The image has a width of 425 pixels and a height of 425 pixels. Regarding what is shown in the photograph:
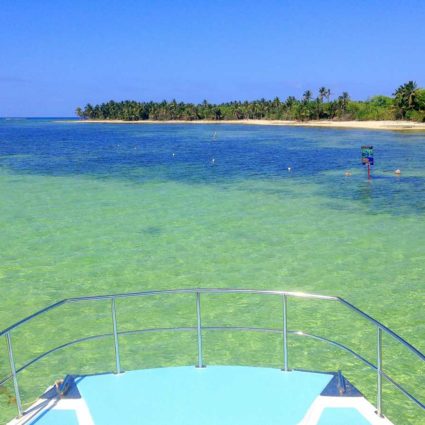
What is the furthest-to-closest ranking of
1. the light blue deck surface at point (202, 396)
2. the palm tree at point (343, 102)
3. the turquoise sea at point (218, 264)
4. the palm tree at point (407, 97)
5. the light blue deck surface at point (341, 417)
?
the palm tree at point (343, 102), the palm tree at point (407, 97), the turquoise sea at point (218, 264), the light blue deck surface at point (202, 396), the light blue deck surface at point (341, 417)

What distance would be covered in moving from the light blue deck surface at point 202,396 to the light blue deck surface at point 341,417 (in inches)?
10.0

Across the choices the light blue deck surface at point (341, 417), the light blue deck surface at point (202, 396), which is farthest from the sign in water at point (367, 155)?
the light blue deck surface at point (341, 417)

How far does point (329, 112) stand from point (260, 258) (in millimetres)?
153999

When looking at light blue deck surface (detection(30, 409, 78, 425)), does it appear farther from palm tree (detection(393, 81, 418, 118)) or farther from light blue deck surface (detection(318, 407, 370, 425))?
palm tree (detection(393, 81, 418, 118))

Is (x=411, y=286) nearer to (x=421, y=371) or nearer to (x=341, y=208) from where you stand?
(x=421, y=371)

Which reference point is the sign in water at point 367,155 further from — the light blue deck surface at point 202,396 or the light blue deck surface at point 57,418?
the light blue deck surface at point 57,418

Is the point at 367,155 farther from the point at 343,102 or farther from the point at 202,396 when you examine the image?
the point at 343,102

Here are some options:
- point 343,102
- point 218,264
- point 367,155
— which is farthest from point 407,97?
point 218,264

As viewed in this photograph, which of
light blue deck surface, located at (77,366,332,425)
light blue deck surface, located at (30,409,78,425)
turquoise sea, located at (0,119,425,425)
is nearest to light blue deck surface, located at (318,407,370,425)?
light blue deck surface, located at (77,366,332,425)

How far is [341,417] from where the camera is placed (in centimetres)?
555

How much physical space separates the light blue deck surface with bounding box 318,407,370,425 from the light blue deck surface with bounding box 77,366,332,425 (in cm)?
25

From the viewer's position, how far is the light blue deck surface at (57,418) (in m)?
5.52

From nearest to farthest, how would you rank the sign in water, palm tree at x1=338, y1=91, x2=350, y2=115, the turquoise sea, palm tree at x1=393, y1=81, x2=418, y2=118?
the turquoise sea → the sign in water → palm tree at x1=393, y1=81, x2=418, y2=118 → palm tree at x1=338, y1=91, x2=350, y2=115

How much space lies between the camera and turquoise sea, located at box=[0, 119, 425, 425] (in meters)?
10.5
